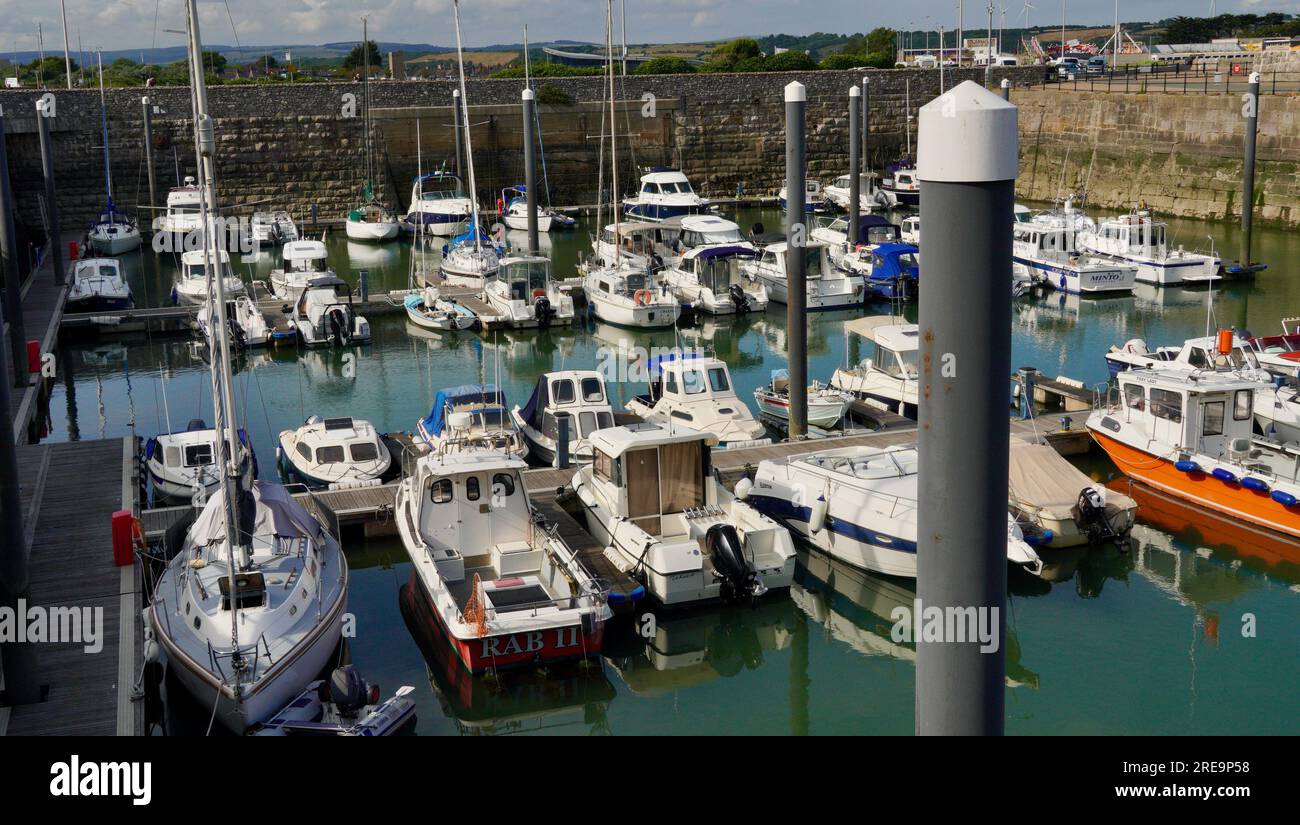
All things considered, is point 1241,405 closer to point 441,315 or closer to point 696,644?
point 696,644

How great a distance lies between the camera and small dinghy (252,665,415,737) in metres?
10.4

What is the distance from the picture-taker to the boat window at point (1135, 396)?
56.6 feet

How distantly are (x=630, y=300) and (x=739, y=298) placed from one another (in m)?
2.77

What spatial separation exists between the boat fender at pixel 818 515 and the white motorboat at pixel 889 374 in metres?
5.40

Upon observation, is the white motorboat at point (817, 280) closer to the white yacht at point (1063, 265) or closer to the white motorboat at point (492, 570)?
the white yacht at point (1063, 265)

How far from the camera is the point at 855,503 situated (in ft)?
47.6

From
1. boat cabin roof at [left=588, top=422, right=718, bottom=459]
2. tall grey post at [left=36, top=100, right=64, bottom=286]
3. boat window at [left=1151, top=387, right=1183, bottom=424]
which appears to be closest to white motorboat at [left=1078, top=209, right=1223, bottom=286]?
boat window at [left=1151, top=387, right=1183, bottom=424]

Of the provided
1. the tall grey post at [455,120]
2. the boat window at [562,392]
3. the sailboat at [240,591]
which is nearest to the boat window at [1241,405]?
the boat window at [562,392]

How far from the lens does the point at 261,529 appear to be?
504 inches

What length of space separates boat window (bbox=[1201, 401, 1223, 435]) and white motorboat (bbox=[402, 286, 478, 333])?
630 inches

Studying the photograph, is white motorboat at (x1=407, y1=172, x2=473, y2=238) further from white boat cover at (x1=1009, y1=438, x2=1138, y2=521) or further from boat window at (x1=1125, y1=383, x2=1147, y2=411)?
white boat cover at (x1=1009, y1=438, x2=1138, y2=521)
